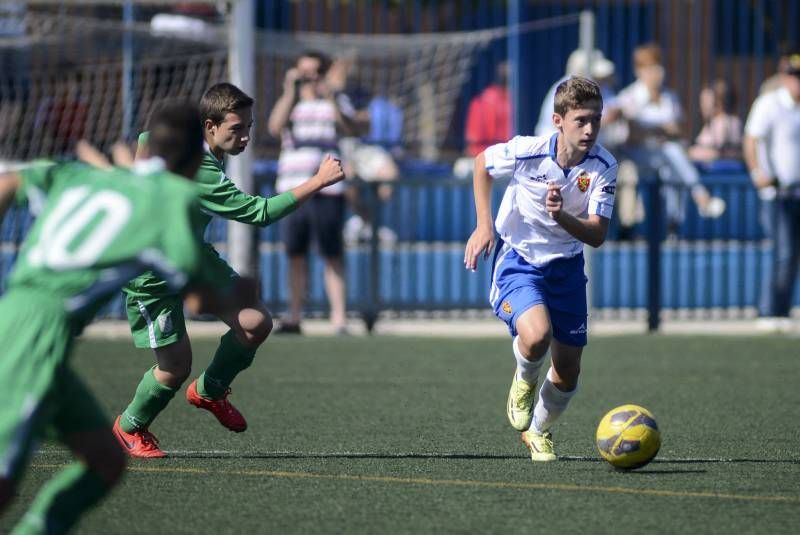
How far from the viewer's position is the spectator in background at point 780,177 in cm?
1348

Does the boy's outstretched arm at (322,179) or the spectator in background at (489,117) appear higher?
the spectator in background at (489,117)

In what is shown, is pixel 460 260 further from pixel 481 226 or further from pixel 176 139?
pixel 176 139

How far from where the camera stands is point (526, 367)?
7223mm

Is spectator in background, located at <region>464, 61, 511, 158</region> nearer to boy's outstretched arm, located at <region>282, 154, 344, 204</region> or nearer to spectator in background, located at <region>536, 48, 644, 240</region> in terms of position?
spectator in background, located at <region>536, 48, 644, 240</region>

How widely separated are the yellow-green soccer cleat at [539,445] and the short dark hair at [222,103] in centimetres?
201

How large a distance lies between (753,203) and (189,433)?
8.08 metres

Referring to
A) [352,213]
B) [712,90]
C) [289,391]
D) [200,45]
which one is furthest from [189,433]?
[712,90]

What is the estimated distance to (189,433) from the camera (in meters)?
8.00

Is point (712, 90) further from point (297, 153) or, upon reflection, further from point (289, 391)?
point (289, 391)

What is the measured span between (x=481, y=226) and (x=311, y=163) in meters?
6.12

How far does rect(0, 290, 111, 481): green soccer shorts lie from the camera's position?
442 centimetres

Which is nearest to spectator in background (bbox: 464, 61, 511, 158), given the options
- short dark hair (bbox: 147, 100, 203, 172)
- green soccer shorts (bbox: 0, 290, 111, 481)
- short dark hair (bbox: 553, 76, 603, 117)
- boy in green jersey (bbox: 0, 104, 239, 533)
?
short dark hair (bbox: 553, 76, 603, 117)

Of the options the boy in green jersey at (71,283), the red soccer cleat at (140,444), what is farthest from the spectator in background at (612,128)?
the boy in green jersey at (71,283)

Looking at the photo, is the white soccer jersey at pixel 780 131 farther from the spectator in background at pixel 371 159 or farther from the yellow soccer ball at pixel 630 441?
the yellow soccer ball at pixel 630 441
